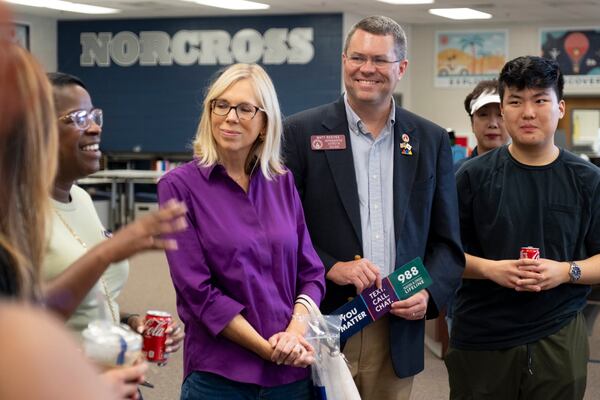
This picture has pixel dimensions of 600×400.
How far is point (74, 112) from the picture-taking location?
7.17 ft

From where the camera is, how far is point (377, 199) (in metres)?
2.78

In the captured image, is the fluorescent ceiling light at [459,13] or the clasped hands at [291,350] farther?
the fluorescent ceiling light at [459,13]

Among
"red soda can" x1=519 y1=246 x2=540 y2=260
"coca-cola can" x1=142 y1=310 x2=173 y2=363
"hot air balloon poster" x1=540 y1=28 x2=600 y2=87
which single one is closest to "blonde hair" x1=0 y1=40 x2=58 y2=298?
"coca-cola can" x1=142 y1=310 x2=173 y2=363

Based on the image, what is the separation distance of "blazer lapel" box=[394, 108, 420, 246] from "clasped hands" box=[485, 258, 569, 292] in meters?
0.38

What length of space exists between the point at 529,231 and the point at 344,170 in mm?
670

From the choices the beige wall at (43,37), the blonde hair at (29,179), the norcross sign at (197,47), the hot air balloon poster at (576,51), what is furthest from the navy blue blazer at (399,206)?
the beige wall at (43,37)

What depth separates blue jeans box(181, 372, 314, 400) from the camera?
230 cm

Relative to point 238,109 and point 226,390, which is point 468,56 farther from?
point 226,390

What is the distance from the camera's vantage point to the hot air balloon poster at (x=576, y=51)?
14.3 m

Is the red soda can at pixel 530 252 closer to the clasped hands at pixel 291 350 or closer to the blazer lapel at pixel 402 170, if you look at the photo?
the blazer lapel at pixel 402 170

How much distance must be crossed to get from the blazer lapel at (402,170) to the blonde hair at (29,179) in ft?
5.53

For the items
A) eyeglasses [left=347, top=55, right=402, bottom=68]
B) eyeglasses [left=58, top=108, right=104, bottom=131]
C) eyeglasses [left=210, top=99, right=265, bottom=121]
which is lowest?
eyeglasses [left=58, top=108, right=104, bottom=131]

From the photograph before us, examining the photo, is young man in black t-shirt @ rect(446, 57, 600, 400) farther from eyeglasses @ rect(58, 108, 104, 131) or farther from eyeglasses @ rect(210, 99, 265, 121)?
eyeglasses @ rect(58, 108, 104, 131)

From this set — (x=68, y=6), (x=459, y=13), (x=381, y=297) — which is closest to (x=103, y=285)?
(x=381, y=297)
